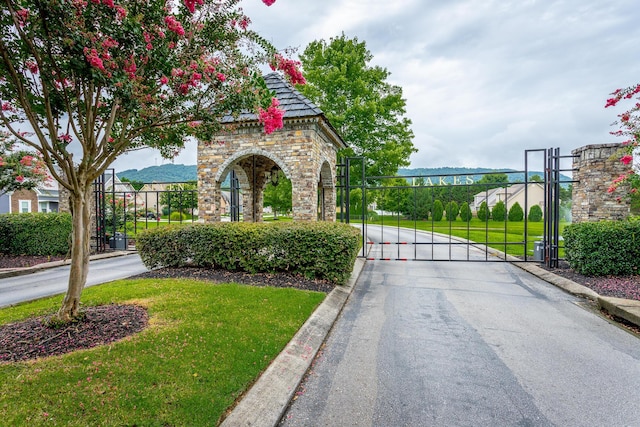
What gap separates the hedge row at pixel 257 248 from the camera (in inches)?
259

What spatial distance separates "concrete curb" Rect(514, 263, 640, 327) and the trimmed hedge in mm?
789

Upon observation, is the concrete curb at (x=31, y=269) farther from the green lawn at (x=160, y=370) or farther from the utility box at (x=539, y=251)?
the utility box at (x=539, y=251)

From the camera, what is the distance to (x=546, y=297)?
626 cm

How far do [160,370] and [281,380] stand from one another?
3.67ft

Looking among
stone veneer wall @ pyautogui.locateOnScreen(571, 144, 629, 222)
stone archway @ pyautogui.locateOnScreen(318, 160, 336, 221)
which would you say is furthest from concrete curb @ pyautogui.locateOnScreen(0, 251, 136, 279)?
stone veneer wall @ pyautogui.locateOnScreen(571, 144, 629, 222)

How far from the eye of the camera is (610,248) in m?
7.10

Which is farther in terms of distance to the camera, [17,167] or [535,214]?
[535,214]

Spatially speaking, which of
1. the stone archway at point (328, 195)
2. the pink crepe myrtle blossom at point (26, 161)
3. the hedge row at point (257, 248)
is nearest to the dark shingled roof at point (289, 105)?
the stone archway at point (328, 195)

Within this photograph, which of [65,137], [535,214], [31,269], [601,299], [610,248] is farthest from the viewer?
[535,214]

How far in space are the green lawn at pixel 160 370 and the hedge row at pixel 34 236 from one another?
7267 mm

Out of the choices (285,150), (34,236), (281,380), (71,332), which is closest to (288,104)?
(285,150)

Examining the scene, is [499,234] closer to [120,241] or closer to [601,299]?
[601,299]

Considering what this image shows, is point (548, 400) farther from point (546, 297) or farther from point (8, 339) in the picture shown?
point (8, 339)

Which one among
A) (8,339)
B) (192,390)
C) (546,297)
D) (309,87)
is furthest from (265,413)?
(309,87)
